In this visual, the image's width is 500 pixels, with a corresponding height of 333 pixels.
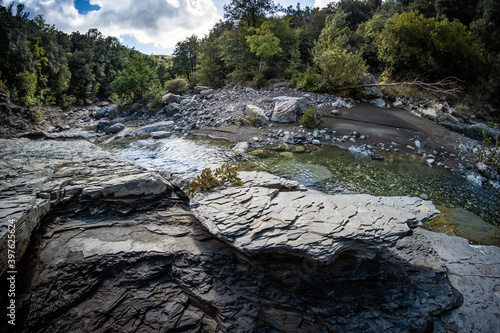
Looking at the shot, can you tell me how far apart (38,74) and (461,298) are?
2748cm

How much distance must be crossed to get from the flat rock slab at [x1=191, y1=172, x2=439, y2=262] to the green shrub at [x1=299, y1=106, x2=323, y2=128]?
5.50m

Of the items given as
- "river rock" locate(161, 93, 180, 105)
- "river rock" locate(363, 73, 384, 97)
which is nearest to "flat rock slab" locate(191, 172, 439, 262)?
"river rock" locate(363, 73, 384, 97)

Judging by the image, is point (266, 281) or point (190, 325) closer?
point (190, 325)

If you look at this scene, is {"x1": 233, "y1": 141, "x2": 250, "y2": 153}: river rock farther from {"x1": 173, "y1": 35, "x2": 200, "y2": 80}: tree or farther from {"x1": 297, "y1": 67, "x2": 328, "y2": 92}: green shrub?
{"x1": 173, "y1": 35, "x2": 200, "y2": 80}: tree

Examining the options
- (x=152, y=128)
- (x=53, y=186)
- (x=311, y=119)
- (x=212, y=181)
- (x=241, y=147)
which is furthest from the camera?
(x=152, y=128)

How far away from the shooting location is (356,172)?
18.5ft

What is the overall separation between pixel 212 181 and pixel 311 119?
Result: 6235 mm

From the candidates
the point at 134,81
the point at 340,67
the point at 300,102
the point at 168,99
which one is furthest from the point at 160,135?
the point at 340,67

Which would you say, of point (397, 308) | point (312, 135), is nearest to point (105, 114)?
point (312, 135)

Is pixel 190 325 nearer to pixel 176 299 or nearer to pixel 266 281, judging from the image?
pixel 176 299

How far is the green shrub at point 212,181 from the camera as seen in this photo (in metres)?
3.30

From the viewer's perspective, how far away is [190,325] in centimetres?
196

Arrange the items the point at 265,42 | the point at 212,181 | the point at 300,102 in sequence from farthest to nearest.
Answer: the point at 265,42
the point at 300,102
the point at 212,181

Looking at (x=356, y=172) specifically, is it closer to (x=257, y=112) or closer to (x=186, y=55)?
(x=257, y=112)
